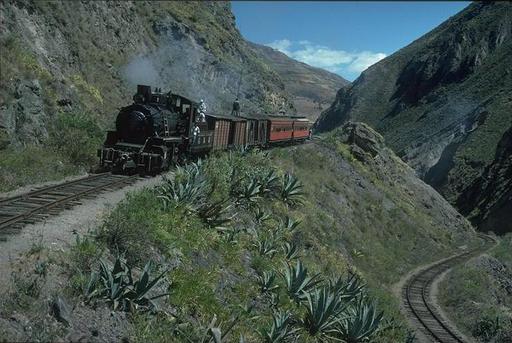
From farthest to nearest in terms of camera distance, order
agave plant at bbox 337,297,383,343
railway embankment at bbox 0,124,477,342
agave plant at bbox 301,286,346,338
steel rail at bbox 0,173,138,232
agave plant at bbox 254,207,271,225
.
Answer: agave plant at bbox 254,207,271,225 → agave plant at bbox 337,297,383,343 → agave plant at bbox 301,286,346,338 → steel rail at bbox 0,173,138,232 → railway embankment at bbox 0,124,477,342

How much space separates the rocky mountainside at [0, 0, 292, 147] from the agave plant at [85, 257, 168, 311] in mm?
10744

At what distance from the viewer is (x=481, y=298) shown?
76.3 ft

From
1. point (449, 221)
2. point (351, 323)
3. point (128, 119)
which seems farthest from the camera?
point (449, 221)

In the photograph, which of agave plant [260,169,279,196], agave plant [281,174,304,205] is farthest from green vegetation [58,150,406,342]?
agave plant [281,174,304,205]

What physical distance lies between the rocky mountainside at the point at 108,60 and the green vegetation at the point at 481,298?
16659 millimetres

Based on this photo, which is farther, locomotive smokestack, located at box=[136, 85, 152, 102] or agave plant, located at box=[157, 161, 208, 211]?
locomotive smokestack, located at box=[136, 85, 152, 102]

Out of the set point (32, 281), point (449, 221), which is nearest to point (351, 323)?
point (32, 281)

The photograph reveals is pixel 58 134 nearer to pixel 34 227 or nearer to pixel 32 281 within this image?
pixel 34 227

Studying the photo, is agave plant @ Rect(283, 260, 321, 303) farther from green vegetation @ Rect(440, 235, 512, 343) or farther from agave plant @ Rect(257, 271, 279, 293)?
A: green vegetation @ Rect(440, 235, 512, 343)

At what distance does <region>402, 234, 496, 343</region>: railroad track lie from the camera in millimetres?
17370

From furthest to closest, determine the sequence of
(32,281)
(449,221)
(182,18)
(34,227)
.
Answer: (182,18) < (449,221) < (34,227) < (32,281)

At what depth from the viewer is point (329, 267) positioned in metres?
18.6

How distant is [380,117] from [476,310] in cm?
9716

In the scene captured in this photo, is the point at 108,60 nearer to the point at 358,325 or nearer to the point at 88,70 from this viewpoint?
the point at 88,70
